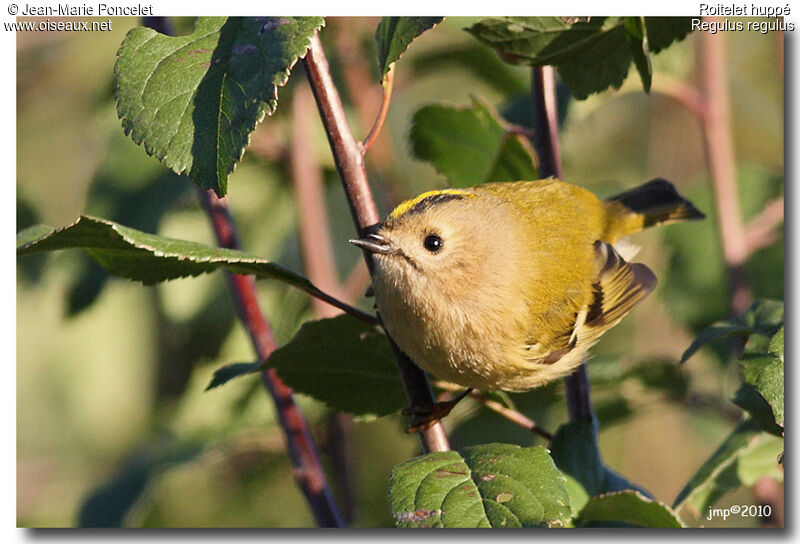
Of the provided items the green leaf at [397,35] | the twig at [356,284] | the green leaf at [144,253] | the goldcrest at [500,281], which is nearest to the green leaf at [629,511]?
the goldcrest at [500,281]

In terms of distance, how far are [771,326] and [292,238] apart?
5.06ft

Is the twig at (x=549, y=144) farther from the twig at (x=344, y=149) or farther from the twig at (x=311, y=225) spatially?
the twig at (x=311, y=225)

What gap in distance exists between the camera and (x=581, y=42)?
1.31 meters

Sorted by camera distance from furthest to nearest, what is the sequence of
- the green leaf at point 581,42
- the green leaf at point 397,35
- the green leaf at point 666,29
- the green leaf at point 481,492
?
the green leaf at point 666,29 → the green leaf at point 581,42 → the green leaf at point 397,35 → the green leaf at point 481,492

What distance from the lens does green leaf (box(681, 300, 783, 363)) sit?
4.19 ft

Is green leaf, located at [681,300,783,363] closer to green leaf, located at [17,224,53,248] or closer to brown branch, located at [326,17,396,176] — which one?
green leaf, located at [17,224,53,248]

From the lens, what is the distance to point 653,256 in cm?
282

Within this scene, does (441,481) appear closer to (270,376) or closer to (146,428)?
(270,376)

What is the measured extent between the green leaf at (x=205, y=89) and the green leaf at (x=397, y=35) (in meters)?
0.11

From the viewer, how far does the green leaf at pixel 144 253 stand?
3.57 ft

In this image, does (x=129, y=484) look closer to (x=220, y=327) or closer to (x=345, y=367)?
(x=220, y=327)

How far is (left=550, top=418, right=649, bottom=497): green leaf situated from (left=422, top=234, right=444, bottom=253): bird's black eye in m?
0.41

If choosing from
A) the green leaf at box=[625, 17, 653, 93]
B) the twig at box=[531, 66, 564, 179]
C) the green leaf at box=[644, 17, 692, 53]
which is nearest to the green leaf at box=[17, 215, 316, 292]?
the twig at box=[531, 66, 564, 179]

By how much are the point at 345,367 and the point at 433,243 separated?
343 millimetres
